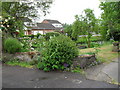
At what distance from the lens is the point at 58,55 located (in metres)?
3.91

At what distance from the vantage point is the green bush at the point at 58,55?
392 cm

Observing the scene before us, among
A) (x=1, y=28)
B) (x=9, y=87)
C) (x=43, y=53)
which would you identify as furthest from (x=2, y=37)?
(x=9, y=87)

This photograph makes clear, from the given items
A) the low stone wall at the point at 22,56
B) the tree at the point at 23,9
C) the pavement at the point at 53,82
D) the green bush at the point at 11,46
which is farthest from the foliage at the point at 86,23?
the pavement at the point at 53,82

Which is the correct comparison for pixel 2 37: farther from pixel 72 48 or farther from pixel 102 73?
pixel 102 73

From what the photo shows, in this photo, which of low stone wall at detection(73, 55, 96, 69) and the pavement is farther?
low stone wall at detection(73, 55, 96, 69)

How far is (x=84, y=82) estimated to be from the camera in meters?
2.92

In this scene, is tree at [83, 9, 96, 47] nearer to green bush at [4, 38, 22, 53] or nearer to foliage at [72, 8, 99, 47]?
foliage at [72, 8, 99, 47]

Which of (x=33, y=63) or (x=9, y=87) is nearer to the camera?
(x=9, y=87)

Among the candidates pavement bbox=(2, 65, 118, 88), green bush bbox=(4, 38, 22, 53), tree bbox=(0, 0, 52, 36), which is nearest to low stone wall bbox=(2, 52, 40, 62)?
green bush bbox=(4, 38, 22, 53)

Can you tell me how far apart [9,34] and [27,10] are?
3562 millimetres

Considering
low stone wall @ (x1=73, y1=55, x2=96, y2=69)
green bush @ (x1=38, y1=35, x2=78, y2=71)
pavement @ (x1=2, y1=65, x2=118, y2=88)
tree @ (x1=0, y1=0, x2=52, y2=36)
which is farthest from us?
tree @ (x1=0, y1=0, x2=52, y2=36)

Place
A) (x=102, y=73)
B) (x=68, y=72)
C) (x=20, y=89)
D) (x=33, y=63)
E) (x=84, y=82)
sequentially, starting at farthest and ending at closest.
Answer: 1. (x=33, y=63)
2. (x=68, y=72)
3. (x=102, y=73)
4. (x=84, y=82)
5. (x=20, y=89)

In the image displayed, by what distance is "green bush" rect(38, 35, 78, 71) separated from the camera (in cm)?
392

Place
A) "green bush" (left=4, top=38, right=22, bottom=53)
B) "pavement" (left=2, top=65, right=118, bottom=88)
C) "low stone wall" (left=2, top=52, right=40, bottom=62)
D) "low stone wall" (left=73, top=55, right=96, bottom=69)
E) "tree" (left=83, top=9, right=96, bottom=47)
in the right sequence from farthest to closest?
"tree" (left=83, top=9, right=96, bottom=47), "green bush" (left=4, top=38, right=22, bottom=53), "low stone wall" (left=2, top=52, right=40, bottom=62), "low stone wall" (left=73, top=55, right=96, bottom=69), "pavement" (left=2, top=65, right=118, bottom=88)
